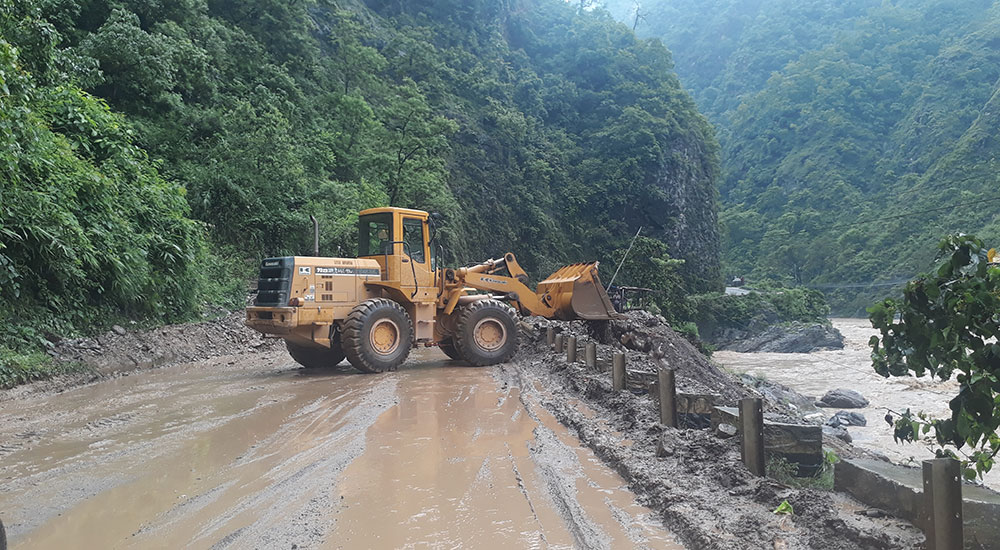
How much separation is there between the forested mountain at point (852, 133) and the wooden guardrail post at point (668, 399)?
47.8 m

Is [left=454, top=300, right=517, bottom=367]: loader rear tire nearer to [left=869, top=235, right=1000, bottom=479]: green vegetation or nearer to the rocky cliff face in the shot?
[left=869, top=235, right=1000, bottom=479]: green vegetation

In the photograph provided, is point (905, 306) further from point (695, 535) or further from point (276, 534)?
point (276, 534)

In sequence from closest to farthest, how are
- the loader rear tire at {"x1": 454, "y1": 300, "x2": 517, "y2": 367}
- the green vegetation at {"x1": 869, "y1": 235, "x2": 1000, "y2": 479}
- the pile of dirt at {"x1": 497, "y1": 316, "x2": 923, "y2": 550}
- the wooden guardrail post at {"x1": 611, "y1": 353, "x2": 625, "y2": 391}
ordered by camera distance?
the green vegetation at {"x1": 869, "y1": 235, "x2": 1000, "y2": 479} → the pile of dirt at {"x1": 497, "y1": 316, "x2": 923, "y2": 550} → the wooden guardrail post at {"x1": 611, "y1": 353, "x2": 625, "y2": 391} → the loader rear tire at {"x1": 454, "y1": 300, "x2": 517, "y2": 367}

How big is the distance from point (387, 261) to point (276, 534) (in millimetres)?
7955

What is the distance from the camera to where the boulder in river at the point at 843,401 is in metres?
19.8

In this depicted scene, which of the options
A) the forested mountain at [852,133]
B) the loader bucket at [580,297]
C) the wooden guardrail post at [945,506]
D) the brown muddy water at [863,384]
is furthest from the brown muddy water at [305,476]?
the forested mountain at [852,133]

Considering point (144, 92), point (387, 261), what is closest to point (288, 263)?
point (387, 261)

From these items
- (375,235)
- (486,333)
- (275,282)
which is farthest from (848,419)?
(275,282)

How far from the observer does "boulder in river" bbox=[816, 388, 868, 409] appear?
19.8 meters

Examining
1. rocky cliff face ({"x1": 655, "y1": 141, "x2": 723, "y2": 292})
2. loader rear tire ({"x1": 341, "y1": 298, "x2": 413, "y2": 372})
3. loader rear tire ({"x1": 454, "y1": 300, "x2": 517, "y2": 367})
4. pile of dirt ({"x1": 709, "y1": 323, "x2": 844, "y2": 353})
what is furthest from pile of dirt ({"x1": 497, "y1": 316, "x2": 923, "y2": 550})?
rocky cliff face ({"x1": 655, "y1": 141, "x2": 723, "y2": 292})

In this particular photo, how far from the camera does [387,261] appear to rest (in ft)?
37.7

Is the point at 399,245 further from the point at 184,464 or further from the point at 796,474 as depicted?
the point at 796,474

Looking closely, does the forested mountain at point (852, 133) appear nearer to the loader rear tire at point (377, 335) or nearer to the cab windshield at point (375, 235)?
the cab windshield at point (375, 235)

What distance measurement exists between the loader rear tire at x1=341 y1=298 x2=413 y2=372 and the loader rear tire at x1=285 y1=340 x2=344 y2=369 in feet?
3.43
